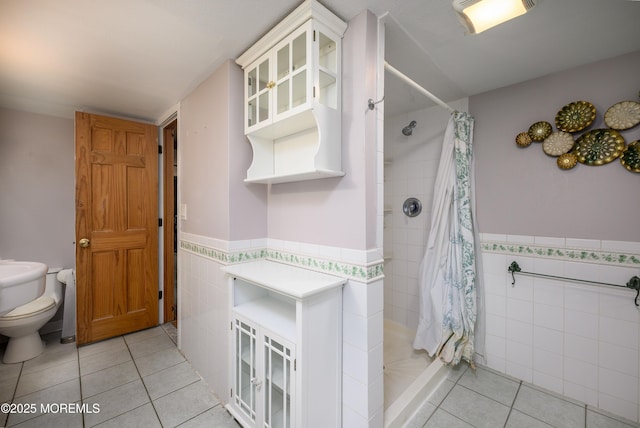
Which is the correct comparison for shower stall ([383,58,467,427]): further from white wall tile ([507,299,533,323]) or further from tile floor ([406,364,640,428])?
white wall tile ([507,299,533,323])

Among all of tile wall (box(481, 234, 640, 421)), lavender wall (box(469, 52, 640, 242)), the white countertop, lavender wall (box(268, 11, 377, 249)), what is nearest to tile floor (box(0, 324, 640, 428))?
tile wall (box(481, 234, 640, 421))

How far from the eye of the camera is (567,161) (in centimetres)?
168

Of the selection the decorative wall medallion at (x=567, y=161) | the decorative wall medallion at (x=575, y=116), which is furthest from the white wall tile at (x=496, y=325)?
A: the decorative wall medallion at (x=575, y=116)

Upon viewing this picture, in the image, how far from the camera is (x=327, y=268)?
4.49 feet

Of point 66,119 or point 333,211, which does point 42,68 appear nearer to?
point 66,119

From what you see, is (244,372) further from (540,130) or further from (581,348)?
(540,130)

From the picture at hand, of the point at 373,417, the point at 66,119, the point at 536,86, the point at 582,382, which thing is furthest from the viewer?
the point at 66,119

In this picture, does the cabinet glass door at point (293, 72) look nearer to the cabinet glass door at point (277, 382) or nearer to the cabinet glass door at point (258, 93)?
the cabinet glass door at point (258, 93)

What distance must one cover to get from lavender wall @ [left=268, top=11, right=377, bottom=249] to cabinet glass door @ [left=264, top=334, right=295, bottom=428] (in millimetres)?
544

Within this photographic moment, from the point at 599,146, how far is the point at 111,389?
11.5ft

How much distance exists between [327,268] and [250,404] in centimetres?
85

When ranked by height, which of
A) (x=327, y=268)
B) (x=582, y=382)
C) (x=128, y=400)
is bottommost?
(x=128, y=400)

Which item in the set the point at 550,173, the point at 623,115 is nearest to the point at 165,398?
the point at 550,173

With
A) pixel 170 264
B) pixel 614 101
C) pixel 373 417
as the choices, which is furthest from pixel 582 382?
pixel 170 264
